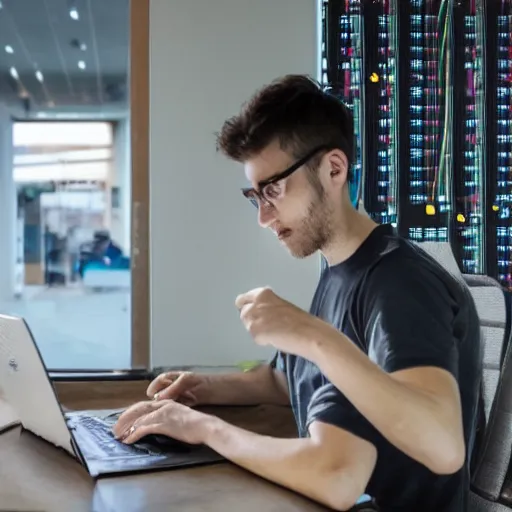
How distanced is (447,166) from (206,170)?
35.4 inches

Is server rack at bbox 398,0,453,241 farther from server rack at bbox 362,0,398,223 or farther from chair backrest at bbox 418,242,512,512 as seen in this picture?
chair backrest at bbox 418,242,512,512

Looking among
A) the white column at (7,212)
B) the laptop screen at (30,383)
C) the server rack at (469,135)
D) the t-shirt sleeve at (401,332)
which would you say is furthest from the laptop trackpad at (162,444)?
the white column at (7,212)

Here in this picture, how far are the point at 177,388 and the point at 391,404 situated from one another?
64 centimetres

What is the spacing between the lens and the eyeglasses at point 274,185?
1202mm

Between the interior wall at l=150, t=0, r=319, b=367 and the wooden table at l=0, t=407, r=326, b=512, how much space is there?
4.60 feet

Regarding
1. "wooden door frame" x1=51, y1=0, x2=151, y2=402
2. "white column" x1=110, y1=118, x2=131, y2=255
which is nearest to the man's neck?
"wooden door frame" x1=51, y1=0, x2=151, y2=402

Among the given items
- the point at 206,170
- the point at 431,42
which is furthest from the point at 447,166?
the point at 206,170

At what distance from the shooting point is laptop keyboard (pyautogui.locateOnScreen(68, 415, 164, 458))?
1.06 metres

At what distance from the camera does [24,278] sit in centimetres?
286

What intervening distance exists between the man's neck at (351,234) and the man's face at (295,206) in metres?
0.02

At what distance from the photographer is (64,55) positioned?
291 cm

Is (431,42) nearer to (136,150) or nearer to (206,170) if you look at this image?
(206,170)

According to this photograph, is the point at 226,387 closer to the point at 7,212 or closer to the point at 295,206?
the point at 295,206

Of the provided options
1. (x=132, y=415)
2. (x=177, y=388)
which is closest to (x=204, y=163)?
(x=177, y=388)
